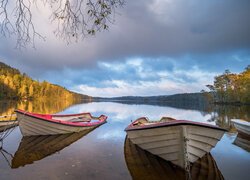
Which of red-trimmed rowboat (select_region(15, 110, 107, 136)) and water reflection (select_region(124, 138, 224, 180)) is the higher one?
red-trimmed rowboat (select_region(15, 110, 107, 136))

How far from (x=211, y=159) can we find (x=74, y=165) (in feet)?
18.2

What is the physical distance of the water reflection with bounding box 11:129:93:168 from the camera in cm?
753

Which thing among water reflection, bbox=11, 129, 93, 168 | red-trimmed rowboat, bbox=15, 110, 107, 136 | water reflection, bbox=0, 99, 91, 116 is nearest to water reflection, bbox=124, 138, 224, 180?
water reflection, bbox=11, 129, 93, 168

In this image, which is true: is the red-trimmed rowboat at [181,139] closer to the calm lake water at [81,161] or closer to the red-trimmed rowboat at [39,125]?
the calm lake water at [81,161]

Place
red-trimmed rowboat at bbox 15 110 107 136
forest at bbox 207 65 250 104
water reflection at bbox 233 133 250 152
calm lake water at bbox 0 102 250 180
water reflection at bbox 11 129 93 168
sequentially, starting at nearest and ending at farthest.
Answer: calm lake water at bbox 0 102 250 180
water reflection at bbox 11 129 93 168
water reflection at bbox 233 133 250 152
red-trimmed rowboat at bbox 15 110 107 136
forest at bbox 207 65 250 104

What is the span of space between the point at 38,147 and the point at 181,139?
6.78m

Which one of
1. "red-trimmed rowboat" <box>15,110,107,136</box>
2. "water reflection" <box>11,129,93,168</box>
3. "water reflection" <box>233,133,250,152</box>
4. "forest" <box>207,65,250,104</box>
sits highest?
"forest" <box>207,65,250,104</box>

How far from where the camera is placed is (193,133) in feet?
21.4

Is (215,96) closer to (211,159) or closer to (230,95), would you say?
(230,95)

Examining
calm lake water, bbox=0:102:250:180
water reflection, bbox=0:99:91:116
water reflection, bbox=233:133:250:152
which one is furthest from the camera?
water reflection, bbox=0:99:91:116

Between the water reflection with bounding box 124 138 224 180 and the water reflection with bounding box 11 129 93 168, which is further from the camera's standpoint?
the water reflection with bounding box 11 129 93 168

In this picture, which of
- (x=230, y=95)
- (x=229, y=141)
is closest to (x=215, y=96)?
(x=230, y=95)

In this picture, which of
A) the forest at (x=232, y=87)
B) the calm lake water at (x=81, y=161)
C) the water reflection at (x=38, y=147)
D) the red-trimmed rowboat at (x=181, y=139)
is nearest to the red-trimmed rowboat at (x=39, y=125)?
the water reflection at (x=38, y=147)

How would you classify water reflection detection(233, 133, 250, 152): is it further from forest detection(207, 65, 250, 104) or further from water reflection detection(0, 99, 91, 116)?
forest detection(207, 65, 250, 104)
